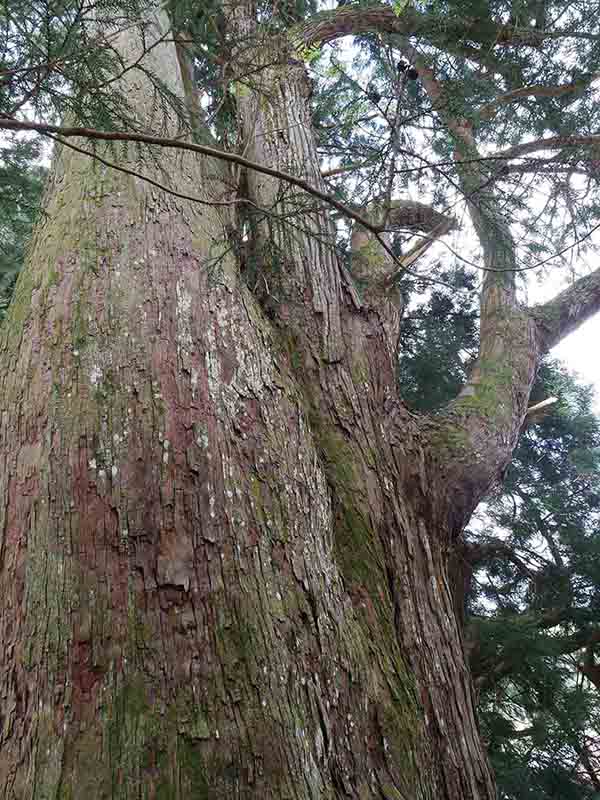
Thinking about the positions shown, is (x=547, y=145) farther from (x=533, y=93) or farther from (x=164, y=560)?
(x=164, y=560)

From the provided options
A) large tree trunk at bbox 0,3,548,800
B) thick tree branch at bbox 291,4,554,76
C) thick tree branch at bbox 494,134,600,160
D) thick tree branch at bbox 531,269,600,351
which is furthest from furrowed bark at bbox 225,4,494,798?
thick tree branch at bbox 291,4,554,76

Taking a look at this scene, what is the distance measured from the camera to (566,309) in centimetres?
300

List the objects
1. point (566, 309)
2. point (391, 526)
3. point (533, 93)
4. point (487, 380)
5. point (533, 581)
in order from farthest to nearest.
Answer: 1. point (533, 581)
2. point (533, 93)
3. point (566, 309)
4. point (487, 380)
5. point (391, 526)

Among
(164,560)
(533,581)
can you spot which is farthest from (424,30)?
(533,581)

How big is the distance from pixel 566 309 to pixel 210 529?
2.41 m

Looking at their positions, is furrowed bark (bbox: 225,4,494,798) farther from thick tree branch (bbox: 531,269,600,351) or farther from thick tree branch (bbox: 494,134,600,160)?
thick tree branch (bbox: 494,134,600,160)

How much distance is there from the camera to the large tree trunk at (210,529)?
1.16 m

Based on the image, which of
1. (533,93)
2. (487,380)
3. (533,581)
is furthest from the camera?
(533,581)

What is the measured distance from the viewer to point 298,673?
4.20 feet

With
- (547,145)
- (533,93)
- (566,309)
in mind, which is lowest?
(566,309)

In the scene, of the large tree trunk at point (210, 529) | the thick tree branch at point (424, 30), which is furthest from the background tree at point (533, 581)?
the thick tree branch at point (424, 30)

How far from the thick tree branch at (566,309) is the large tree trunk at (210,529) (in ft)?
3.48

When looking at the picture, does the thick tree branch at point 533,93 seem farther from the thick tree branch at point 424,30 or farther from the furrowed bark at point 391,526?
the furrowed bark at point 391,526

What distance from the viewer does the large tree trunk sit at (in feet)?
3.81
